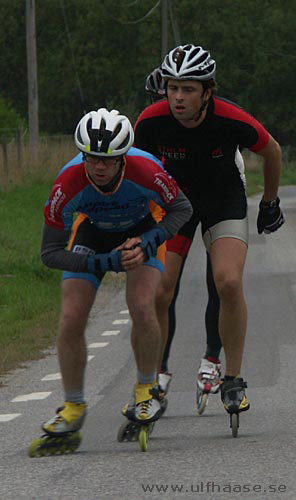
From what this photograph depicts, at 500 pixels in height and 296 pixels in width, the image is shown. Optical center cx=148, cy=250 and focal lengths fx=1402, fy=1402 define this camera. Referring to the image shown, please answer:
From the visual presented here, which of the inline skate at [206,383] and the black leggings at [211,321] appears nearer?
the inline skate at [206,383]

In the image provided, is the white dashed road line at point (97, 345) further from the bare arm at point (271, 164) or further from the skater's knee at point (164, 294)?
the bare arm at point (271, 164)

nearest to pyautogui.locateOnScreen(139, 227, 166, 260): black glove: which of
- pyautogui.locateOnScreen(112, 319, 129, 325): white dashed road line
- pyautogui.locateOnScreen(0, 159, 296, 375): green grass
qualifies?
pyautogui.locateOnScreen(0, 159, 296, 375): green grass

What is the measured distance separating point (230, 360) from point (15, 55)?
86.1 meters

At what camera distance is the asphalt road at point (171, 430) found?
587 centimetres

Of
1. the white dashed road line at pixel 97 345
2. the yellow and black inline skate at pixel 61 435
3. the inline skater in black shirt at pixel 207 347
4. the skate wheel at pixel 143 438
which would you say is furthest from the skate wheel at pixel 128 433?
the white dashed road line at pixel 97 345

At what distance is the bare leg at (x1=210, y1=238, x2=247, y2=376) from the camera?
7691 mm

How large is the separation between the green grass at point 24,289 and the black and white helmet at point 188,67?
3.74 meters

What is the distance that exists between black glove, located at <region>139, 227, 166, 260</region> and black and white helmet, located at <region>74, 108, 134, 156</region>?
1.64 ft

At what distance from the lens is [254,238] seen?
79.7ft

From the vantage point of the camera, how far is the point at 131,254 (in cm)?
703

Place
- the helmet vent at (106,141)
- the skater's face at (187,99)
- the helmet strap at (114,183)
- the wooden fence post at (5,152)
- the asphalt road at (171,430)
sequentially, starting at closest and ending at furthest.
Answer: the asphalt road at (171,430), the helmet vent at (106,141), the helmet strap at (114,183), the skater's face at (187,99), the wooden fence post at (5,152)

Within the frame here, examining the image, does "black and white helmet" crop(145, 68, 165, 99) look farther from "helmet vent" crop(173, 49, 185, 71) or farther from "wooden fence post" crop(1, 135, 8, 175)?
"wooden fence post" crop(1, 135, 8, 175)

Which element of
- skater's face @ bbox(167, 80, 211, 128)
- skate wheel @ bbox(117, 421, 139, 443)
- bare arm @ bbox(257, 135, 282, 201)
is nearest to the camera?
skate wheel @ bbox(117, 421, 139, 443)

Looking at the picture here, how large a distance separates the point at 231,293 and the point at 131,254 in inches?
36.3
